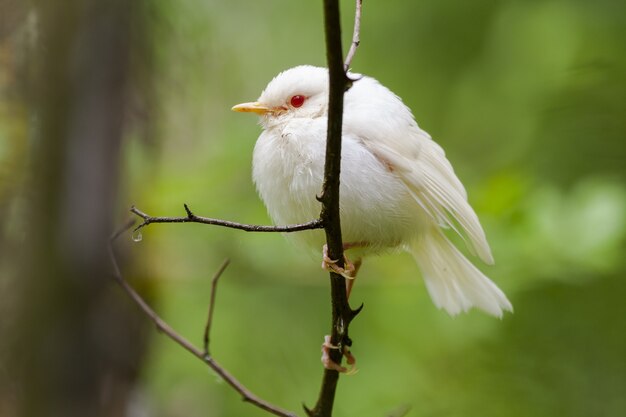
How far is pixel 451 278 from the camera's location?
4.37 meters

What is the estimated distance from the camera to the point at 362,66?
6.73m

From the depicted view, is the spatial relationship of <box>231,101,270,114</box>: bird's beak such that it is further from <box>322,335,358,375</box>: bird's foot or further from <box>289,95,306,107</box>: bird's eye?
<box>322,335,358,375</box>: bird's foot

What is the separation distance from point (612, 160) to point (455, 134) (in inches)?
60.2

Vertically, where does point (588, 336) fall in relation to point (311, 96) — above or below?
below

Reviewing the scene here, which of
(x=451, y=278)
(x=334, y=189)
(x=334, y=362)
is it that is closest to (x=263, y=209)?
(x=451, y=278)

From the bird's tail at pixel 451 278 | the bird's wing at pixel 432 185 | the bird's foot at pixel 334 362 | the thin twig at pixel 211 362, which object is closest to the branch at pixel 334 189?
the bird's foot at pixel 334 362

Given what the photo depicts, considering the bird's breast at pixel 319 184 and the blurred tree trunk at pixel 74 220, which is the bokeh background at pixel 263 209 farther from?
the bird's breast at pixel 319 184

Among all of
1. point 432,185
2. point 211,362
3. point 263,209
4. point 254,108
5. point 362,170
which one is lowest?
point 211,362

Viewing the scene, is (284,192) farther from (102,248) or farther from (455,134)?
(455,134)

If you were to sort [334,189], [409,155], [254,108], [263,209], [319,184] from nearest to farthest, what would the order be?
[334,189] → [319,184] → [409,155] → [254,108] → [263,209]

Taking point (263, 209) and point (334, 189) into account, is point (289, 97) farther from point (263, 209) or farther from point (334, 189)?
point (263, 209)

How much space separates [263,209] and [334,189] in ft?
9.15

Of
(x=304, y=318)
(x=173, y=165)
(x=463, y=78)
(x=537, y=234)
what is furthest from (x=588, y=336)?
(x=173, y=165)

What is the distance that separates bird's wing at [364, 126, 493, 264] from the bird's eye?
518 mm
